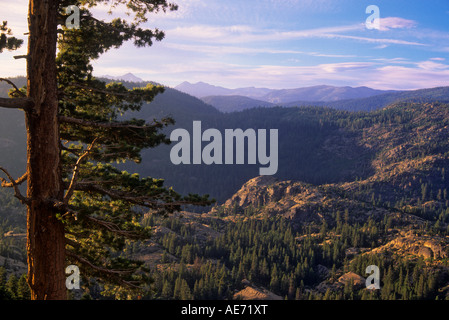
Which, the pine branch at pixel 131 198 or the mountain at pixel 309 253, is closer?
the pine branch at pixel 131 198

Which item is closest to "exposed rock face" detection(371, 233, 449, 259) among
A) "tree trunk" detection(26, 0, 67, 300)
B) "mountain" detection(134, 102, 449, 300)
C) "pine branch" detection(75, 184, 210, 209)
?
"mountain" detection(134, 102, 449, 300)

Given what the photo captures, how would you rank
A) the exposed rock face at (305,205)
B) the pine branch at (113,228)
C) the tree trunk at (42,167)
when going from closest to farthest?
1. the tree trunk at (42,167)
2. the pine branch at (113,228)
3. the exposed rock face at (305,205)

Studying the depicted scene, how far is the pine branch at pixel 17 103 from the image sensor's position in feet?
31.8

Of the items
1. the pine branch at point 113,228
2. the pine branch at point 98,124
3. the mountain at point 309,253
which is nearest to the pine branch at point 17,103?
the pine branch at point 98,124

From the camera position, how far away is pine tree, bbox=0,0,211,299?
34.6 feet

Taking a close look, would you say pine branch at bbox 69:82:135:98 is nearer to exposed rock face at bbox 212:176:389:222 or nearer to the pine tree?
the pine tree

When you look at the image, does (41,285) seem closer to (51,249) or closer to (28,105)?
(51,249)

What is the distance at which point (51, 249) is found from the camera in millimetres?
10625

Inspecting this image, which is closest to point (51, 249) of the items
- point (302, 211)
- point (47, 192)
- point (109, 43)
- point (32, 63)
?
point (47, 192)

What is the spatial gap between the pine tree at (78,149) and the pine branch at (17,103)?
0.09ft

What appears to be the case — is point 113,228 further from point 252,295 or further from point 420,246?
point 420,246

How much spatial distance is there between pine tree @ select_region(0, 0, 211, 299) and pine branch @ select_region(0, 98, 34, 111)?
29mm

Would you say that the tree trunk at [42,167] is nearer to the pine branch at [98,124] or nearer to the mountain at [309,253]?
the pine branch at [98,124]
